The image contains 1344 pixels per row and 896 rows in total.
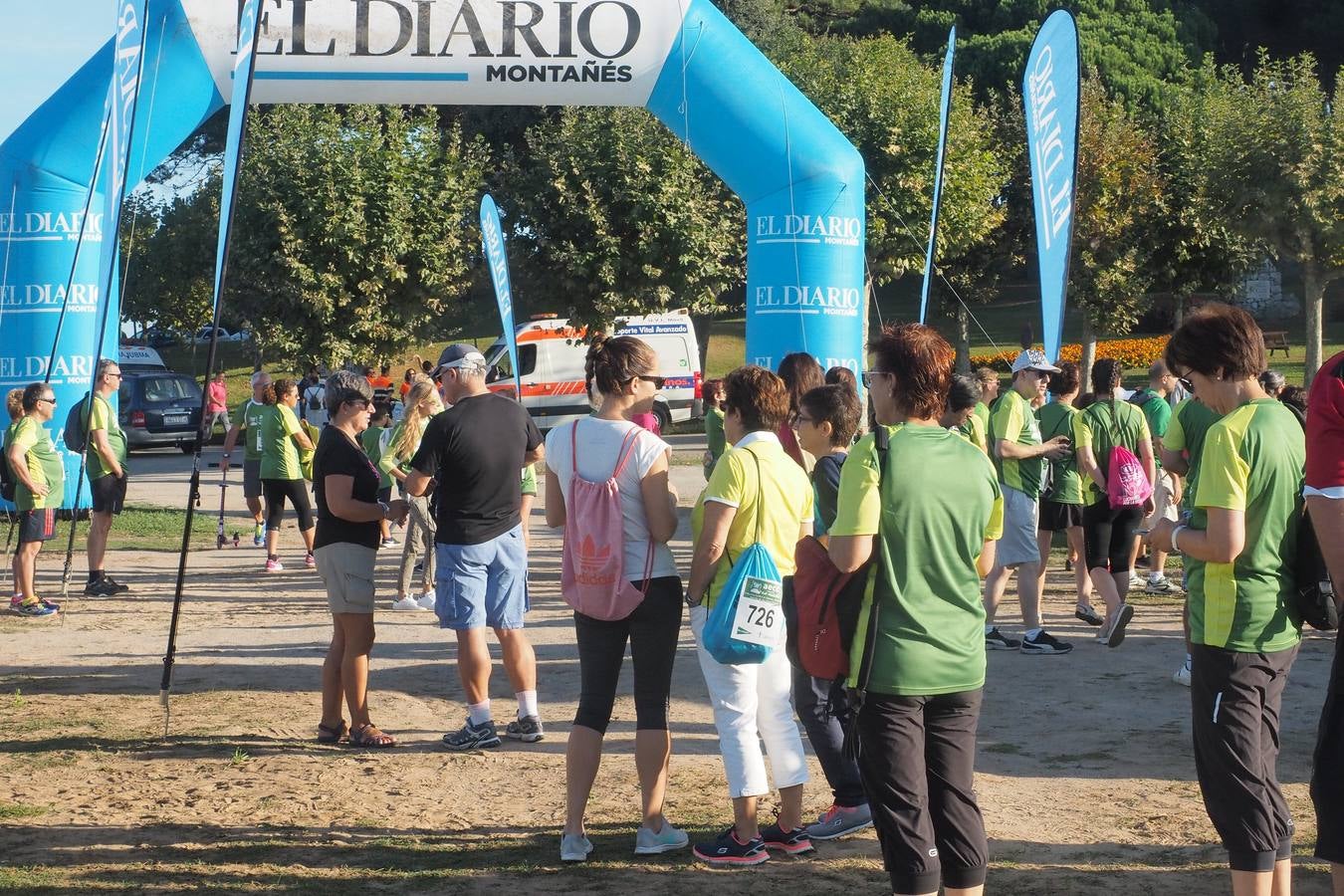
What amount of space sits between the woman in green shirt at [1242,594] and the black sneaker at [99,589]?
9.28m

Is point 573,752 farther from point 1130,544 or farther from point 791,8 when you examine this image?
point 791,8

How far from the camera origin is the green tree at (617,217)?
81.4ft

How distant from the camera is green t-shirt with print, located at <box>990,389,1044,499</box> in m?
Answer: 8.23

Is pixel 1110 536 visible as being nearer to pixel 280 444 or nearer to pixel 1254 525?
pixel 1254 525

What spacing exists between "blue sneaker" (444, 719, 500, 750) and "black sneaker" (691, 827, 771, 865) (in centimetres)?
178

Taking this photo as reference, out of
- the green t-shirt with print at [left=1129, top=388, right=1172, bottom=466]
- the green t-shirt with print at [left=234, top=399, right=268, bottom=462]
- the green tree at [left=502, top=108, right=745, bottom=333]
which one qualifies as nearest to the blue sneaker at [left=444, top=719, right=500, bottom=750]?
the green t-shirt with print at [left=1129, top=388, right=1172, bottom=466]

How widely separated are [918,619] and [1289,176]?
2488 cm

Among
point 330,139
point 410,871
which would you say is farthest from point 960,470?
point 330,139

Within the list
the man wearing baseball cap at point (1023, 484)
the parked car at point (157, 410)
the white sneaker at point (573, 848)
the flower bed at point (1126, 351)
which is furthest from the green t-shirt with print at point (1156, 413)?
the flower bed at point (1126, 351)

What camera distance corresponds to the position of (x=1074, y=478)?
346 inches

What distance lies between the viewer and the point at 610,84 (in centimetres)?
1092

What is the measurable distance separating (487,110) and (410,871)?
119ft

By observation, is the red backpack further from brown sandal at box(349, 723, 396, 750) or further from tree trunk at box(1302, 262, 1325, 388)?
tree trunk at box(1302, 262, 1325, 388)

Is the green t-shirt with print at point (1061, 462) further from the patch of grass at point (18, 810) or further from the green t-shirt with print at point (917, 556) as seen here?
the patch of grass at point (18, 810)
